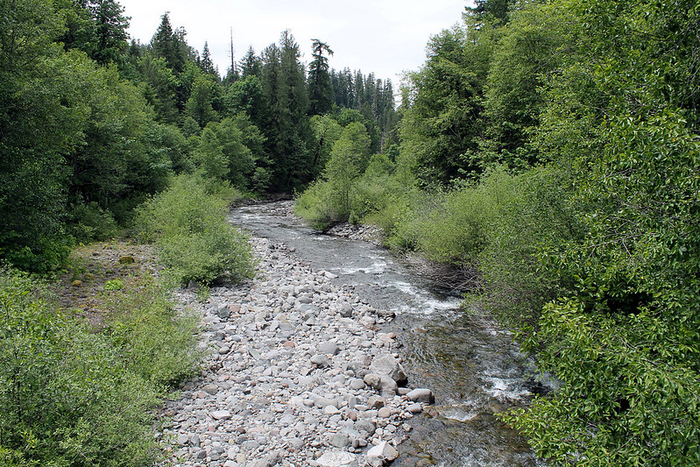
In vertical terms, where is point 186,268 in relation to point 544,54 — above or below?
below

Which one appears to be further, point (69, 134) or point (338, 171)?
point (338, 171)

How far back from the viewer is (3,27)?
9602 millimetres

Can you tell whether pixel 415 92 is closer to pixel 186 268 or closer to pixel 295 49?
pixel 186 268

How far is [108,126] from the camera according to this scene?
58.9ft

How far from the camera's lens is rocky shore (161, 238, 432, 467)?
559 centimetres

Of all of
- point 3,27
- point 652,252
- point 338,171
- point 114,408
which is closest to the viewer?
point 652,252

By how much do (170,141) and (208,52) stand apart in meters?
63.7

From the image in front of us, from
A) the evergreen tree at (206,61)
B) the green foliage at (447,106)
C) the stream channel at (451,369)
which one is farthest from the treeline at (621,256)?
the evergreen tree at (206,61)

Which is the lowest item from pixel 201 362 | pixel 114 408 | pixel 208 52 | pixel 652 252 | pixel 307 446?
pixel 307 446

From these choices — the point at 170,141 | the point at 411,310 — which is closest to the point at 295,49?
the point at 170,141

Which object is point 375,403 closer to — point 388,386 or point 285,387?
point 388,386

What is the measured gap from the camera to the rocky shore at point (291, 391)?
5.59 metres

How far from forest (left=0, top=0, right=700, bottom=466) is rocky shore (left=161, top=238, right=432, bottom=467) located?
2.71ft

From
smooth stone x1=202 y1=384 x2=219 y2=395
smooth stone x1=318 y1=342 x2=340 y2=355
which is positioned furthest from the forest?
smooth stone x1=318 y1=342 x2=340 y2=355
